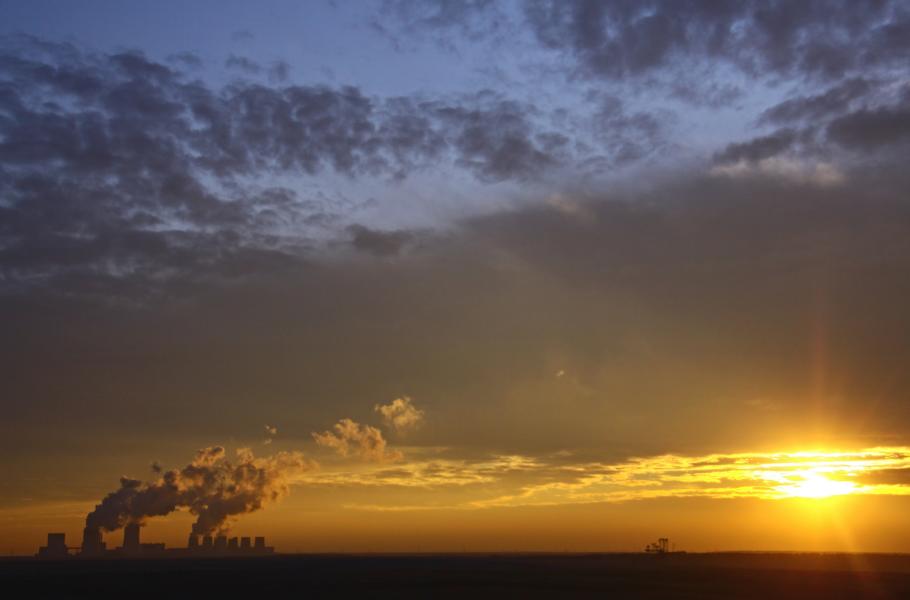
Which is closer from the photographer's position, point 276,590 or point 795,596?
point 795,596

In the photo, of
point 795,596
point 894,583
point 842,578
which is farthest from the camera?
point 842,578

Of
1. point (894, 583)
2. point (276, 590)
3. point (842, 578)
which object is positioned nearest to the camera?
point (276, 590)

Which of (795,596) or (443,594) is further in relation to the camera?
(443,594)

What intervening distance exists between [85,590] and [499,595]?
176 feet

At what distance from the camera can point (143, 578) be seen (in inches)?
5719

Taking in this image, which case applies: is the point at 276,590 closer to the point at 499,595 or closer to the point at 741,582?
the point at 499,595

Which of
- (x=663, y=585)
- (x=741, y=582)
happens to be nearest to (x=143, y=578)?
(x=663, y=585)

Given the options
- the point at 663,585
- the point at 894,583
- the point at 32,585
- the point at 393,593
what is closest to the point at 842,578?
the point at 894,583

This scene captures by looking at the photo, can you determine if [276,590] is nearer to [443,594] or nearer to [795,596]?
[443,594]

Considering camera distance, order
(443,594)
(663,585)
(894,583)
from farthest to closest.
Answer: (894,583) → (663,585) → (443,594)

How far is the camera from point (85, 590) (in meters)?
115

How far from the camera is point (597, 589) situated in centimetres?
11519

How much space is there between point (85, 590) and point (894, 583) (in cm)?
11525

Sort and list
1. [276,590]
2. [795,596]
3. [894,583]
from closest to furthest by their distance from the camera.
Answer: [795,596], [276,590], [894,583]
